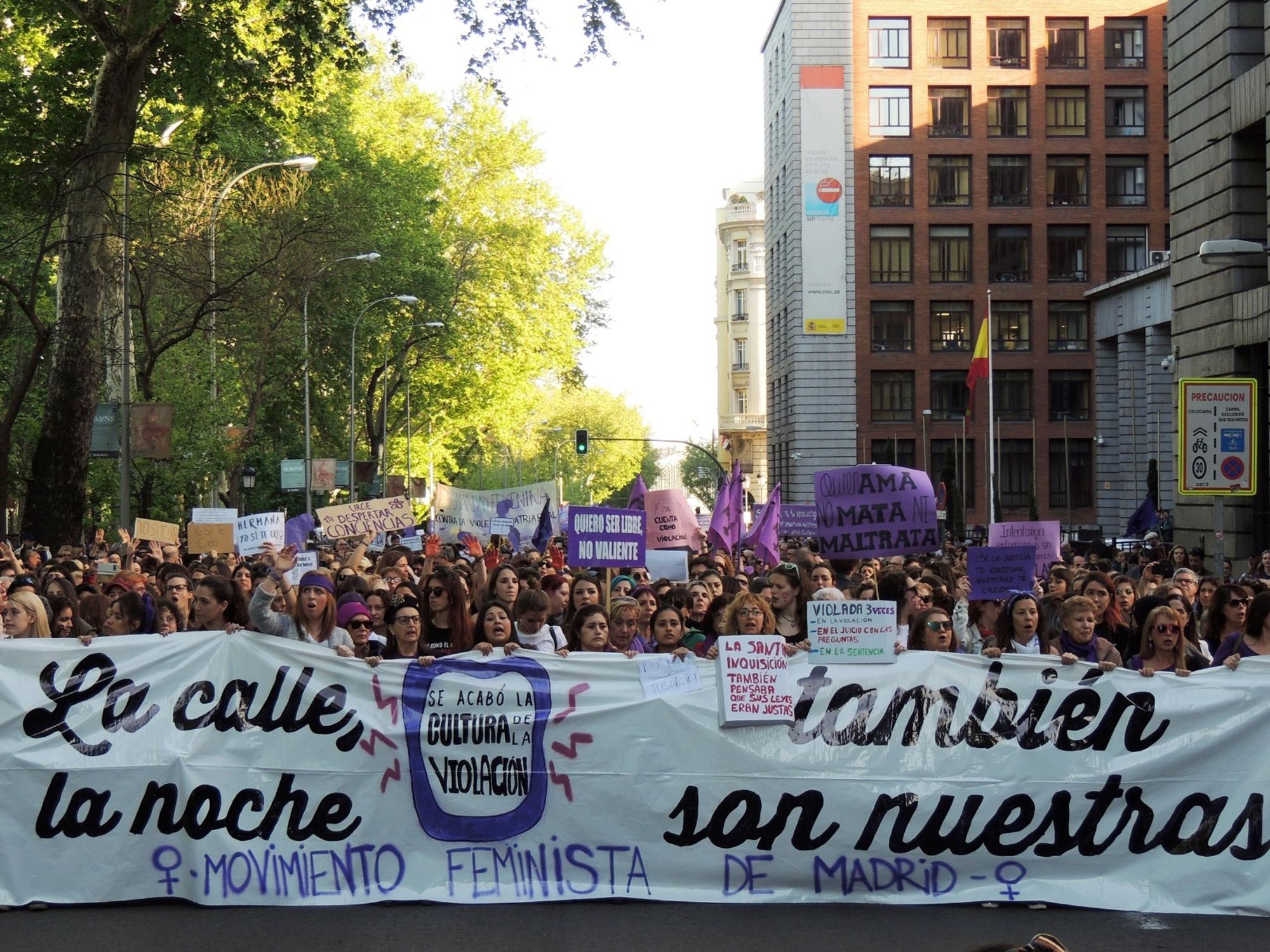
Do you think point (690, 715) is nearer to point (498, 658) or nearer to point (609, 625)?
point (498, 658)

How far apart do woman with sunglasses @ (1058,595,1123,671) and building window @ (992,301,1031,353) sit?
198 feet

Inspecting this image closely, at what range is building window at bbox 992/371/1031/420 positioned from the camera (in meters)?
68.6

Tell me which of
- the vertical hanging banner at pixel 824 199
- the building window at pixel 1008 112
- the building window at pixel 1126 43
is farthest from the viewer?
the building window at pixel 1008 112

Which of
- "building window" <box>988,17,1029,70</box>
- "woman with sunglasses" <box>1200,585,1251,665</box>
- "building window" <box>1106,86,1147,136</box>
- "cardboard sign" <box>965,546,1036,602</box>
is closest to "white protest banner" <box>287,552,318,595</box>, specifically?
"cardboard sign" <box>965,546,1036,602</box>

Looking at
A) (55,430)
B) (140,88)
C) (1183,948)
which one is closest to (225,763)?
(1183,948)

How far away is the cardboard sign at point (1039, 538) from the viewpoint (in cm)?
1745

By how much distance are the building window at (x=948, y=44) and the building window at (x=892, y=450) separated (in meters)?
14.7

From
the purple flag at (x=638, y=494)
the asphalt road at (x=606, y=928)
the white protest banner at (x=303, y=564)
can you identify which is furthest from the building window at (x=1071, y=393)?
the asphalt road at (x=606, y=928)

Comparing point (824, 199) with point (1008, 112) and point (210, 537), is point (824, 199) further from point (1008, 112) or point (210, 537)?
point (210, 537)

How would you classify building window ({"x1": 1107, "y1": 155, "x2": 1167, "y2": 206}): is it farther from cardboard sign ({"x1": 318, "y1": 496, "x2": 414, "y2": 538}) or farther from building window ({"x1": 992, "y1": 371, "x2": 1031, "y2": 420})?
cardboard sign ({"x1": 318, "y1": 496, "x2": 414, "y2": 538})

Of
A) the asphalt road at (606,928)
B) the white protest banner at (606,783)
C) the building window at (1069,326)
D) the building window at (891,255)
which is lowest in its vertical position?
the asphalt road at (606,928)

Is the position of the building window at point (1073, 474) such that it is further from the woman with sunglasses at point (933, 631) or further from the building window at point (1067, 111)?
the woman with sunglasses at point (933, 631)

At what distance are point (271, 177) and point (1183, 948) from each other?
112 feet

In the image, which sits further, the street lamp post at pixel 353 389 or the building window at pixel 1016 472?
the building window at pixel 1016 472
